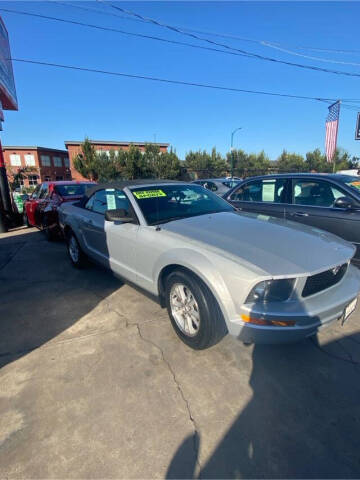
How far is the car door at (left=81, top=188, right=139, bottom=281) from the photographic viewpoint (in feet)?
9.95

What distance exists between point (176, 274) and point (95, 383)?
3.68 ft

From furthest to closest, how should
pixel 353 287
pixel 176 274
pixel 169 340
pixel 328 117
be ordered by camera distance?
1. pixel 328 117
2. pixel 169 340
3. pixel 176 274
4. pixel 353 287

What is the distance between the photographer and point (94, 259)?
3967 millimetres

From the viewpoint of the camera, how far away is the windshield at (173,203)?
2.99m

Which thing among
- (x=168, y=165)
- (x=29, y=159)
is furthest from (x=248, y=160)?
(x=29, y=159)

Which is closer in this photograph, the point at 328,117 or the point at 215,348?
the point at 215,348

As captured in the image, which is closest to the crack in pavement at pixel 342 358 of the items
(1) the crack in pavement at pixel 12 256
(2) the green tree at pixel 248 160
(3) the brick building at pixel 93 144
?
(1) the crack in pavement at pixel 12 256

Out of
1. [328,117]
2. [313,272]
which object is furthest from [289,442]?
[328,117]

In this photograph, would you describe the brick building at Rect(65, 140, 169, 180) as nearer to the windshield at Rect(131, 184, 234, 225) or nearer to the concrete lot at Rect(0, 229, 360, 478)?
the windshield at Rect(131, 184, 234, 225)

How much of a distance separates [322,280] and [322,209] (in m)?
2.35

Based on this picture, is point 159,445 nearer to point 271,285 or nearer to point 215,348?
point 215,348

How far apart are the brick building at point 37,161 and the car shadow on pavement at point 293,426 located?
42790 mm

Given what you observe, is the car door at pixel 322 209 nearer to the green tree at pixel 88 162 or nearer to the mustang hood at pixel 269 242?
the mustang hood at pixel 269 242

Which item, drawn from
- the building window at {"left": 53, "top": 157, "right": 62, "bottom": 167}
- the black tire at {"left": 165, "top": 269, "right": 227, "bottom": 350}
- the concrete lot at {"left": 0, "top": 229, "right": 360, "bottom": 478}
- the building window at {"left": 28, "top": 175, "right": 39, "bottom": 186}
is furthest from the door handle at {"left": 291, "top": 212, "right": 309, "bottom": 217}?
the building window at {"left": 53, "top": 157, "right": 62, "bottom": 167}
